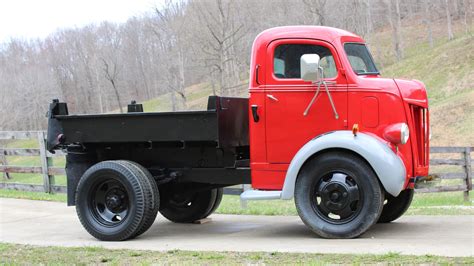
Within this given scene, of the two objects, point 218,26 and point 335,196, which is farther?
point 218,26

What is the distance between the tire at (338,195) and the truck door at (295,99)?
369mm

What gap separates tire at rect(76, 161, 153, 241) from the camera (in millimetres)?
7516

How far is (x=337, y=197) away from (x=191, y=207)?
2.90 m

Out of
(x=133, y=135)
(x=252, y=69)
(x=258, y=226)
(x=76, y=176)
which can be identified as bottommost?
(x=258, y=226)

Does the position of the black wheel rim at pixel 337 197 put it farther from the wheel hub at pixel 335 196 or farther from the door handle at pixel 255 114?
the door handle at pixel 255 114

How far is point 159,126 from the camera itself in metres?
7.66

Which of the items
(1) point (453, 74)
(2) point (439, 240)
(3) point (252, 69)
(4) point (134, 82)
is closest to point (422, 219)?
(2) point (439, 240)

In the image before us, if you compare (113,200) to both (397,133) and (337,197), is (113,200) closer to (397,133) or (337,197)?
(337,197)

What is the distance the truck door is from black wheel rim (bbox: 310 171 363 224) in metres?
0.53

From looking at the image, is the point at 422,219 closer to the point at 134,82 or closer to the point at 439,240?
the point at 439,240

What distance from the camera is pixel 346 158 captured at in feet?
22.8

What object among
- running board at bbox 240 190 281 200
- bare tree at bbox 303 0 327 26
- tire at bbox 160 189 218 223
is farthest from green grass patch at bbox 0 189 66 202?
bare tree at bbox 303 0 327 26

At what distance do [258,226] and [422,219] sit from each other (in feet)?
7.39

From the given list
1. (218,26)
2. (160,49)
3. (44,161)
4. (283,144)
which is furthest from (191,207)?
(160,49)
